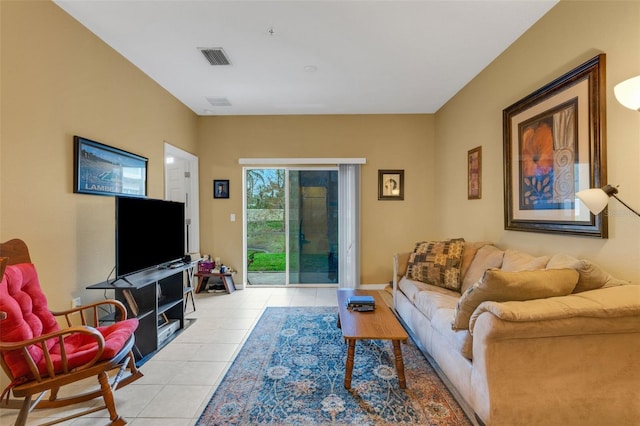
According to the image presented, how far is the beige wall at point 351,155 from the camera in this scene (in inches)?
181

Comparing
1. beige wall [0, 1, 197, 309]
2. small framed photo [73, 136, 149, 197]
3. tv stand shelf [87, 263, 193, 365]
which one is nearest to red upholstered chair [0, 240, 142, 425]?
beige wall [0, 1, 197, 309]

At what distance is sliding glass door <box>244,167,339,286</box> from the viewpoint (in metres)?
4.70

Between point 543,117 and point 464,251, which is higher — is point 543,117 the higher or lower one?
the higher one

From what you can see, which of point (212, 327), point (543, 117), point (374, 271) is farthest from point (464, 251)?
point (212, 327)

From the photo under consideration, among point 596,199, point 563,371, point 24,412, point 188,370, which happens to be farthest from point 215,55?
point 563,371

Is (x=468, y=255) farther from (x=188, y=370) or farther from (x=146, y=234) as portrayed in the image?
(x=146, y=234)

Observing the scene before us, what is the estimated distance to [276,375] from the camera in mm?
2186

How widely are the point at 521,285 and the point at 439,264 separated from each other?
4.94ft

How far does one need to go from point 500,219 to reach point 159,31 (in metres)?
3.63

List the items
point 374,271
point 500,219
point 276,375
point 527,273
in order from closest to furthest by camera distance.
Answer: point 527,273 < point 276,375 < point 500,219 < point 374,271

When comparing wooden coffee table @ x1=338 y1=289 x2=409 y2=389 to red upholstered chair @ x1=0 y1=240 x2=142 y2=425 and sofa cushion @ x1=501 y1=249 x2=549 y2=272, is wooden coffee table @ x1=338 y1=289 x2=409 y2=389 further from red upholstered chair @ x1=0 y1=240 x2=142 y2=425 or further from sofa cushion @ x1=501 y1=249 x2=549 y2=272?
red upholstered chair @ x1=0 y1=240 x2=142 y2=425

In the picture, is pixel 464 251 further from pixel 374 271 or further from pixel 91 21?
pixel 91 21

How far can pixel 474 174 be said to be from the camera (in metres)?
3.41

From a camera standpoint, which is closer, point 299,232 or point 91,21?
point 91,21
